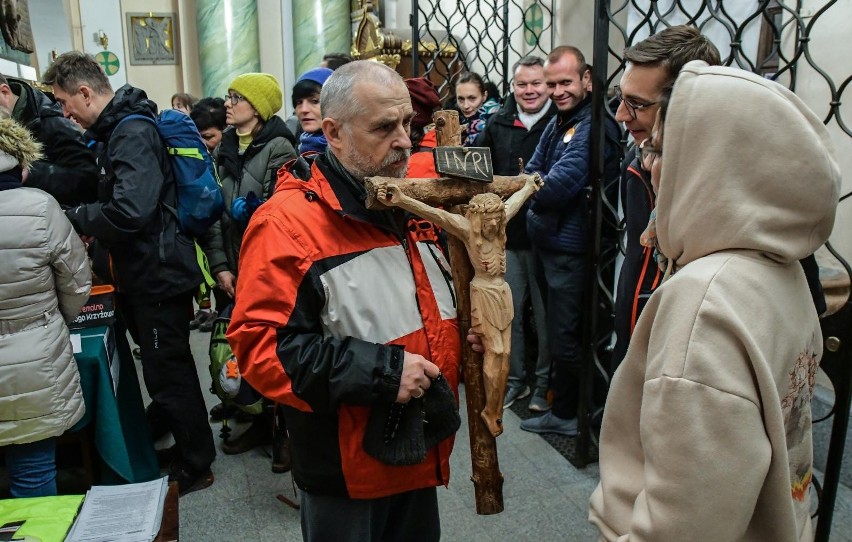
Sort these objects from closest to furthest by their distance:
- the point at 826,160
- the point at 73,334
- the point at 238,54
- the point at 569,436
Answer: the point at 826,160, the point at 73,334, the point at 569,436, the point at 238,54

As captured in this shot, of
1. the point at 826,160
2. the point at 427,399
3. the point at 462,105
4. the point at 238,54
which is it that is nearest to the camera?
the point at 826,160

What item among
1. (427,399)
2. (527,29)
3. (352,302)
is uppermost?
(527,29)

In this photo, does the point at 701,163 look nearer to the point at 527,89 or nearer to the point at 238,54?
the point at 527,89

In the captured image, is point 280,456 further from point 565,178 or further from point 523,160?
point 523,160

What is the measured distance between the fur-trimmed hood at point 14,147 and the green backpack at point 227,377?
1.13m

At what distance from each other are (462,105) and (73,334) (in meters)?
2.87

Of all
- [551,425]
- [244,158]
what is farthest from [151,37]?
[551,425]

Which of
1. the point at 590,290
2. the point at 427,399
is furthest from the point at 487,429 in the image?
the point at 590,290

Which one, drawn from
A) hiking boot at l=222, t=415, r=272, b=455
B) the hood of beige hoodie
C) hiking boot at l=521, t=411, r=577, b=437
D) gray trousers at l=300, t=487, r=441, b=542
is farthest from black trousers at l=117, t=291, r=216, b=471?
the hood of beige hoodie

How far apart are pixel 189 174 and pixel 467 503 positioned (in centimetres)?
187

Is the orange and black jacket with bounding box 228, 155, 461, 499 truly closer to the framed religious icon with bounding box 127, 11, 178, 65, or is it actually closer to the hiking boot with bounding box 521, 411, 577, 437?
the hiking boot with bounding box 521, 411, 577, 437

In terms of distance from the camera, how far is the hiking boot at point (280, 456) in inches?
120

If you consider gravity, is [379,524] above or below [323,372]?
below

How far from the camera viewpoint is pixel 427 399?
5.05 ft
